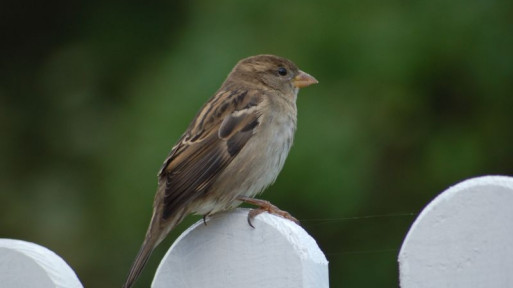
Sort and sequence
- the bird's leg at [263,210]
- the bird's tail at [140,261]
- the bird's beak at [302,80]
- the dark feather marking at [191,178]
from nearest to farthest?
the bird's leg at [263,210], the bird's tail at [140,261], the dark feather marking at [191,178], the bird's beak at [302,80]

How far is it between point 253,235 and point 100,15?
392 cm

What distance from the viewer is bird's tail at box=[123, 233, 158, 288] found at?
9.44ft

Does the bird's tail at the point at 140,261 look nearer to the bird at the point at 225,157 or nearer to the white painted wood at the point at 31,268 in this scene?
the bird at the point at 225,157

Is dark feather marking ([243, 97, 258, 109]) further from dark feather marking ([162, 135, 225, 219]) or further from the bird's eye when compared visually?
the bird's eye

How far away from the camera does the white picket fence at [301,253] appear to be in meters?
2.34

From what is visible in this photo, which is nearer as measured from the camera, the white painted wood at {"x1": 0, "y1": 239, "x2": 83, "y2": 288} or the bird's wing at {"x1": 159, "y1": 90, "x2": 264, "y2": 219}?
the white painted wood at {"x1": 0, "y1": 239, "x2": 83, "y2": 288}

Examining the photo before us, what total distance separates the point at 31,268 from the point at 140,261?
45 centimetres

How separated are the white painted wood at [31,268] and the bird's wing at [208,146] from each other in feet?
2.30

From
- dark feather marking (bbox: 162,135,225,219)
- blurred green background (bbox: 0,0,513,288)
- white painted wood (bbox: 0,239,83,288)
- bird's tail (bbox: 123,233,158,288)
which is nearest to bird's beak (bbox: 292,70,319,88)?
blurred green background (bbox: 0,0,513,288)

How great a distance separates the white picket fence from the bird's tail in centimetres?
17

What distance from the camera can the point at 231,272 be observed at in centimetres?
261

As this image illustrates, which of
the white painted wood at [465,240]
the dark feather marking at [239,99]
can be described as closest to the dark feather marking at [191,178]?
the dark feather marking at [239,99]

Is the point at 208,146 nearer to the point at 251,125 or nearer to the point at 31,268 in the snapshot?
the point at 251,125

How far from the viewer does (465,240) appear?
2357 millimetres
